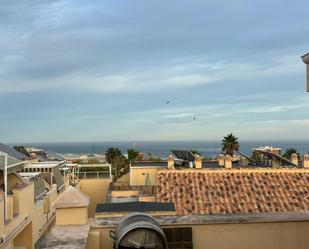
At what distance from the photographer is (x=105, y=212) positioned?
7168mm

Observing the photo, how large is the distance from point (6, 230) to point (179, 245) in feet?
22.6

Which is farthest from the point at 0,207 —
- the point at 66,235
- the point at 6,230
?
the point at 66,235

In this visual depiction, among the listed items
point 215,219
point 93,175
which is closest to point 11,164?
point 215,219

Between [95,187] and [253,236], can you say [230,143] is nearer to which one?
[95,187]

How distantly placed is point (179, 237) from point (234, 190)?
1712cm

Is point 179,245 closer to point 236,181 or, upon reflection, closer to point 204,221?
point 204,221

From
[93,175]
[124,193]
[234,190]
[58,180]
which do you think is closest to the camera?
[58,180]

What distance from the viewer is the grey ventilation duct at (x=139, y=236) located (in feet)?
18.0

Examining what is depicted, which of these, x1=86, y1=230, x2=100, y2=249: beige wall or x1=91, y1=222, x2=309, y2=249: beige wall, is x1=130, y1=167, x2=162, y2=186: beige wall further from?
x1=86, y1=230, x2=100, y2=249: beige wall

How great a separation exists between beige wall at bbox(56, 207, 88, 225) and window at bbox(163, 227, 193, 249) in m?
1.17

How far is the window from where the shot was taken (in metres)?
6.25

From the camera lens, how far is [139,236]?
5.51m

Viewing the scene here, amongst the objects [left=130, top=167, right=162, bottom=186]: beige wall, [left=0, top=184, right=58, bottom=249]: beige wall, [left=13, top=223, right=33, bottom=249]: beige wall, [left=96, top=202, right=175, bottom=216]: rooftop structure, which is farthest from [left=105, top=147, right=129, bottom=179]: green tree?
[left=96, top=202, right=175, bottom=216]: rooftop structure

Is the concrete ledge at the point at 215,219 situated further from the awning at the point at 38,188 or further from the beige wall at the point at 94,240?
the awning at the point at 38,188
